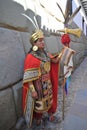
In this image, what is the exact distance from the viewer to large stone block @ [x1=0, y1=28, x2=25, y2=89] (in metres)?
2.17

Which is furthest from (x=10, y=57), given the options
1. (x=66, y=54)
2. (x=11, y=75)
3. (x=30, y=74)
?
(x=66, y=54)

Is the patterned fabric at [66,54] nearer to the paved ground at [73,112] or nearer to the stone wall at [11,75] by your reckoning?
the stone wall at [11,75]

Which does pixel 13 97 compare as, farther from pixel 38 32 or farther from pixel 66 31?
pixel 66 31

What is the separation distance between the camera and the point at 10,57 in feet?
7.67

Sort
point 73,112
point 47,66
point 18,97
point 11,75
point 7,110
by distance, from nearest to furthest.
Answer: point 7,110 → point 11,75 → point 47,66 → point 18,97 → point 73,112

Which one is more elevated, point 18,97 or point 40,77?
point 40,77

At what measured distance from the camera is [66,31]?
2637 mm

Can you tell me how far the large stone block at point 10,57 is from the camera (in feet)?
7.11

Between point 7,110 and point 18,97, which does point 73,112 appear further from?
point 7,110

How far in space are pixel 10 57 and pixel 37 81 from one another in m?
0.41

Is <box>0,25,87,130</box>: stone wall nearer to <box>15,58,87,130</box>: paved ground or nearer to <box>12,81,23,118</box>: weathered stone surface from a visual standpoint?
<box>12,81,23,118</box>: weathered stone surface

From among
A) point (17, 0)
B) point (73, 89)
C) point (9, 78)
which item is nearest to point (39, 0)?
point (17, 0)

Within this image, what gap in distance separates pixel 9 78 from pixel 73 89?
2.53m

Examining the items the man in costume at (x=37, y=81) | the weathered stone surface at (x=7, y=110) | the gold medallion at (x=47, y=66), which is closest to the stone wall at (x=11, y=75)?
the weathered stone surface at (x=7, y=110)
